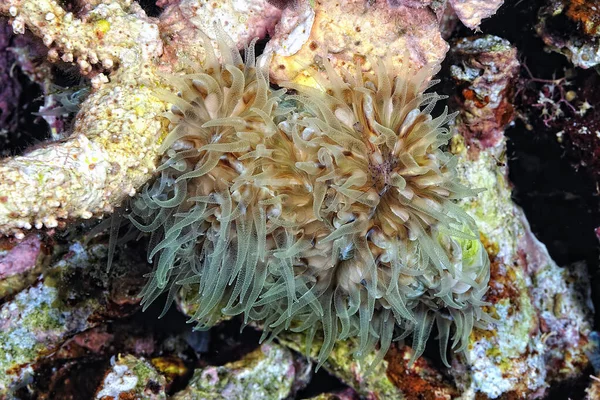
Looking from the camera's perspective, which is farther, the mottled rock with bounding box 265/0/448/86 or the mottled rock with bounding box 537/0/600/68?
the mottled rock with bounding box 537/0/600/68

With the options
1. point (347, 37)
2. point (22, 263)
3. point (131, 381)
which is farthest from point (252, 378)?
point (347, 37)

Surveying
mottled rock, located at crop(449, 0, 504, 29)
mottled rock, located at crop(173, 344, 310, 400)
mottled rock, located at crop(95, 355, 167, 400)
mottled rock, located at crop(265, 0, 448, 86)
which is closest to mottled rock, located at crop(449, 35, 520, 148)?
mottled rock, located at crop(449, 0, 504, 29)

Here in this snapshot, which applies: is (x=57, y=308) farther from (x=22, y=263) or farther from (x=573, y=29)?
(x=573, y=29)

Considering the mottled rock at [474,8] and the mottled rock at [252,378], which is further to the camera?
the mottled rock at [252,378]

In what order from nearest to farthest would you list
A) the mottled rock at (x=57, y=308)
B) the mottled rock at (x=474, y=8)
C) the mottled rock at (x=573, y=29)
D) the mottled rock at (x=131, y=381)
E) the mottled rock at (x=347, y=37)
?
the mottled rock at (x=347, y=37) → the mottled rock at (x=474, y=8) → the mottled rock at (x=573, y=29) → the mottled rock at (x=131, y=381) → the mottled rock at (x=57, y=308)

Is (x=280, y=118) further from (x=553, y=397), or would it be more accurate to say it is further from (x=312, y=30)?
(x=553, y=397)

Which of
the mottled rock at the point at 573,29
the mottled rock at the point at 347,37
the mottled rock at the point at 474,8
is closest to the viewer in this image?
the mottled rock at the point at 347,37

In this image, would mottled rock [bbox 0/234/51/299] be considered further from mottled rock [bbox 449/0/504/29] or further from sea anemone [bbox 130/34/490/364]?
mottled rock [bbox 449/0/504/29]

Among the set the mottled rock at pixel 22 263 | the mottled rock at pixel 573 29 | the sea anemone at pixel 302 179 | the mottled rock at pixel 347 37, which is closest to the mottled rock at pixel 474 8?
the mottled rock at pixel 347 37

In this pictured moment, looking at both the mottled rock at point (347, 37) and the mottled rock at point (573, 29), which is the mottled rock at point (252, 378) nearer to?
the mottled rock at point (347, 37)
